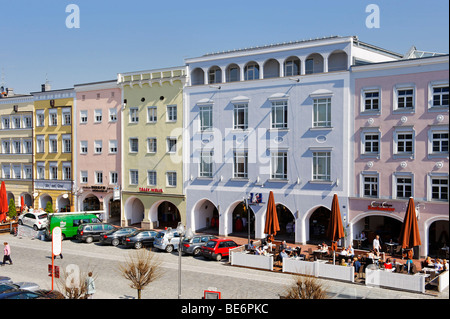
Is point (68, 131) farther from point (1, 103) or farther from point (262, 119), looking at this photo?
point (262, 119)

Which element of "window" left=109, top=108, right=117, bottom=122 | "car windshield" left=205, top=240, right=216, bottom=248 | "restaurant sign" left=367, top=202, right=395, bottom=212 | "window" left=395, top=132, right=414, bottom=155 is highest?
"window" left=109, top=108, right=117, bottom=122

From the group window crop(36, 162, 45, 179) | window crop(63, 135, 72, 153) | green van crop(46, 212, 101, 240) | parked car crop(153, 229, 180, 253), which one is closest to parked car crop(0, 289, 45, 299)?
parked car crop(153, 229, 180, 253)

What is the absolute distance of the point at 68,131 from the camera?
162 ft

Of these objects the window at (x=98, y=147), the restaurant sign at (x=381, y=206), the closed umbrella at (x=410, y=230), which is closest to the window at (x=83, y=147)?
the window at (x=98, y=147)

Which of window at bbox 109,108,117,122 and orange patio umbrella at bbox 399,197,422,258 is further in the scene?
window at bbox 109,108,117,122

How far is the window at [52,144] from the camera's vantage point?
50.5 meters

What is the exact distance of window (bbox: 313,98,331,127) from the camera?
3378cm

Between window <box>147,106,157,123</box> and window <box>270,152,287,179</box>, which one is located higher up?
window <box>147,106,157,123</box>

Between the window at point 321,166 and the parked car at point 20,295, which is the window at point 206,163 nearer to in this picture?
the window at point 321,166

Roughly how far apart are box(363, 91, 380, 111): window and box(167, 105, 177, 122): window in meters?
16.4

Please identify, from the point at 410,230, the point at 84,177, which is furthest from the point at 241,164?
the point at 84,177

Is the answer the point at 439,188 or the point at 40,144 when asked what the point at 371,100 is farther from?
the point at 40,144

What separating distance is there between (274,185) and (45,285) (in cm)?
1772

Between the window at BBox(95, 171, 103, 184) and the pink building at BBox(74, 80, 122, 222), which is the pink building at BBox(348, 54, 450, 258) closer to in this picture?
the pink building at BBox(74, 80, 122, 222)
